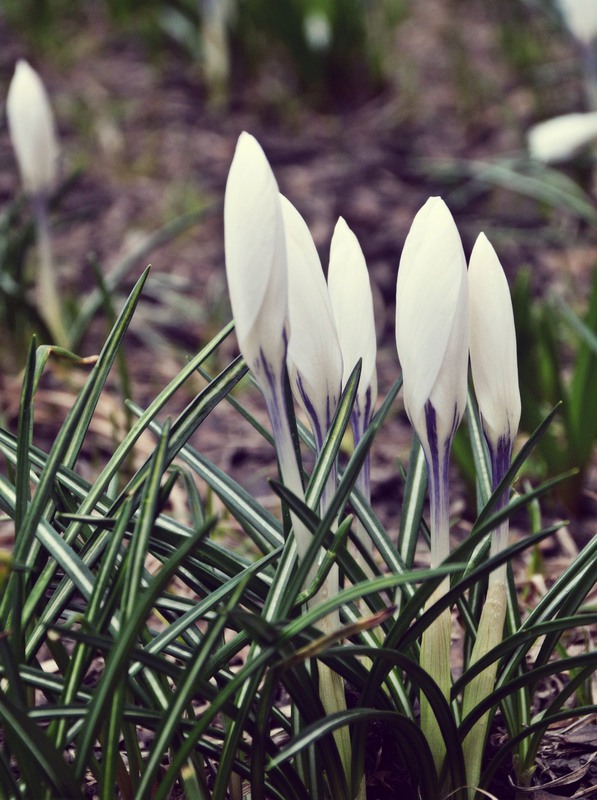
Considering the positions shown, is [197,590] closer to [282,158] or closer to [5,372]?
[5,372]

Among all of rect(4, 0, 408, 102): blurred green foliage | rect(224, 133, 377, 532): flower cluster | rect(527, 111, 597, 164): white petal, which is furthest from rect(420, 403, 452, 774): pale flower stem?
rect(4, 0, 408, 102): blurred green foliage

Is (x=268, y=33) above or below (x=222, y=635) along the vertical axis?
above

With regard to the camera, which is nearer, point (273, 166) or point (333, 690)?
point (333, 690)

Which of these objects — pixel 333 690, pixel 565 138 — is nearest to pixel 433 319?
pixel 333 690

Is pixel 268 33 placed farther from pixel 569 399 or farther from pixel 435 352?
pixel 435 352

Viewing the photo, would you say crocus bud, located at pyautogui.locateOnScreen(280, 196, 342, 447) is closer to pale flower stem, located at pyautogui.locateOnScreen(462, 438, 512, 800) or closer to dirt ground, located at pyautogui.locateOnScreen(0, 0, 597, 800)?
pale flower stem, located at pyautogui.locateOnScreen(462, 438, 512, 800)

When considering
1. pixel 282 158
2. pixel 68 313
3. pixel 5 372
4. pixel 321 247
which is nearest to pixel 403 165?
pixel 282 158
